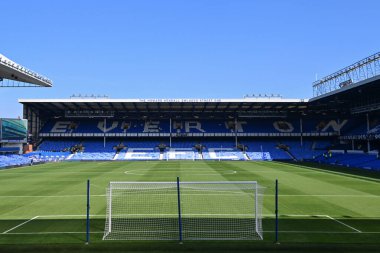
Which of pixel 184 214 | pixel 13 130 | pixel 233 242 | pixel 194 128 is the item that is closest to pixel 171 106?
pixel 194 128

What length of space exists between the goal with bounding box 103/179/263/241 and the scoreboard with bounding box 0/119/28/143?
44.6 metres

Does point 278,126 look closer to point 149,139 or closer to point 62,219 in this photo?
point 149,139

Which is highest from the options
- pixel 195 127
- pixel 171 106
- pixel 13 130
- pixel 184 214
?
pixel 171 106

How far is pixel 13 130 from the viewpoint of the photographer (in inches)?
2319

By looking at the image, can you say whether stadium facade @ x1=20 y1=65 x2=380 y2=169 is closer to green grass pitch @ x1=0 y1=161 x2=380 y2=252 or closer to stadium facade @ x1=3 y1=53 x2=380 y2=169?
stadium facade @ x1=3 y1=53 x2=380 y2=169

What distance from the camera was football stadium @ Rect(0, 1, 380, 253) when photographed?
11.7 metres

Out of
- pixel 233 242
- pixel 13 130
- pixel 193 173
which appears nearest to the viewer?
pixel 233 242

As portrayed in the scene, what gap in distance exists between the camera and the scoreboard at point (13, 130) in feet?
190

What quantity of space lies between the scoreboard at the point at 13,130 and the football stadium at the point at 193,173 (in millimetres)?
223

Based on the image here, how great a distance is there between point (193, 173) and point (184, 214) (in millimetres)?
21300

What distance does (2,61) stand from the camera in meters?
38.0

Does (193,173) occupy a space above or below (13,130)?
below

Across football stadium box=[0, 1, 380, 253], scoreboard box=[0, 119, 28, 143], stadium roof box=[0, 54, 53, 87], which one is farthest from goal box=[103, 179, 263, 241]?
scoreboard box=[0, 119, 28, 143]

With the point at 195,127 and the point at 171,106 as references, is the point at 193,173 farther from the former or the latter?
the point at 195,127
